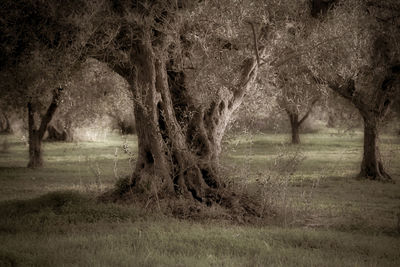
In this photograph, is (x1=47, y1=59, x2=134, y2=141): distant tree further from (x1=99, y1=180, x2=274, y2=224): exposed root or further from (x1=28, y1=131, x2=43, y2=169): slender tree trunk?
(x1=99, y1=180, x2=274, y2=224): exposed root

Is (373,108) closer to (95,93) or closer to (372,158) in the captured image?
(372,158)

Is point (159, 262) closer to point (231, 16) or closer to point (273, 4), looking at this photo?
point (231, 16)

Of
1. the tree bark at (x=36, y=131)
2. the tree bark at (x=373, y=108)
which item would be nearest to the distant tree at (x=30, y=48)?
the tree bark at (x=373, y=108)

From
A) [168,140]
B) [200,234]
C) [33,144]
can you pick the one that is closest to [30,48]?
[168,140]

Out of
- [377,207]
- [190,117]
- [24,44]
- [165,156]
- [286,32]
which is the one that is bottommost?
[377,207]

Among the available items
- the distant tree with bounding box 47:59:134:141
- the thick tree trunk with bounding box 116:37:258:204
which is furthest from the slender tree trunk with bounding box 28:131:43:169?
the thick tree trunk with bounding box 116:37:258:204

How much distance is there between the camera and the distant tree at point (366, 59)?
54.3 ft

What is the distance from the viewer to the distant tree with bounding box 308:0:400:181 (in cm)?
1656

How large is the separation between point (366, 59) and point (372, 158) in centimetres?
505

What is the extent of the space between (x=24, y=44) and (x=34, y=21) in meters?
0.55

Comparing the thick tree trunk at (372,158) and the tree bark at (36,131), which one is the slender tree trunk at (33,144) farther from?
the thick tree trunk at (372,158)

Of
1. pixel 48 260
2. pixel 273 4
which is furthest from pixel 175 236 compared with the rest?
pixel 273 4

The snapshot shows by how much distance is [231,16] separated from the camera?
13.1 m

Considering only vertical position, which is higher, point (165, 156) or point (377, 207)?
point (165, 156)
